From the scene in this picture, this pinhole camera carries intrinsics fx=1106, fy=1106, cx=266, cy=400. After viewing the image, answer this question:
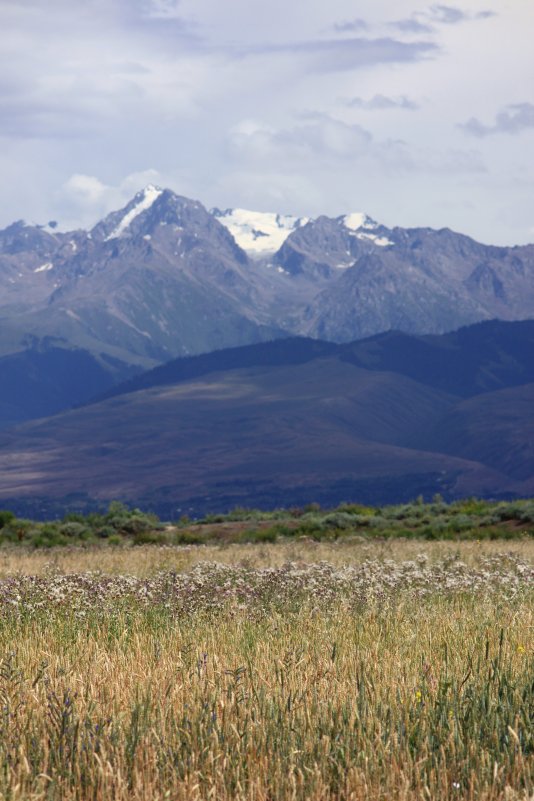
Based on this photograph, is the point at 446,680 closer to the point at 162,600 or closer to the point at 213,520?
the point at 162,600

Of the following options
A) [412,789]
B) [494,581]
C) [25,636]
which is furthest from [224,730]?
[494,581]

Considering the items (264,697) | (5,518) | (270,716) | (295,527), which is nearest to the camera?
(270,716)

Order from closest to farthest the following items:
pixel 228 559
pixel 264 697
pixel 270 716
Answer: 1. pixel 270 716
2. pixel 264 697
3. pixel 228 559

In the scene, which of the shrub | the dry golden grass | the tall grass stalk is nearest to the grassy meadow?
the tall grass stalk

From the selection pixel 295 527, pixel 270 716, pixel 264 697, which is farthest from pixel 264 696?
pixel 295 527

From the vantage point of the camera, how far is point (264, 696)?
765 centimetres

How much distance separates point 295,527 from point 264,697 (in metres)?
36.3

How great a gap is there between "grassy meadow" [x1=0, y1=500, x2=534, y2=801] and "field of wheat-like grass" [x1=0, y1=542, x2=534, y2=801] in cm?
2

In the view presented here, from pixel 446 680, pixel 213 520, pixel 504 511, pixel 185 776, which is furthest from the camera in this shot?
pixel 213 520

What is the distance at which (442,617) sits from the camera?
11516 millimetres

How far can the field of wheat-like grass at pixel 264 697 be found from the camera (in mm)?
6312

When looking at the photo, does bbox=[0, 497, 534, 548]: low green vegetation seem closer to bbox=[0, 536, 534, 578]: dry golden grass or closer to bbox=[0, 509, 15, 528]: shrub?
bbox=[0, 509, 15, 528]: shrub

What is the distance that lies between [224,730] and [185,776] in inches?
31.1

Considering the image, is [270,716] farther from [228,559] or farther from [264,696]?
[228,559]
